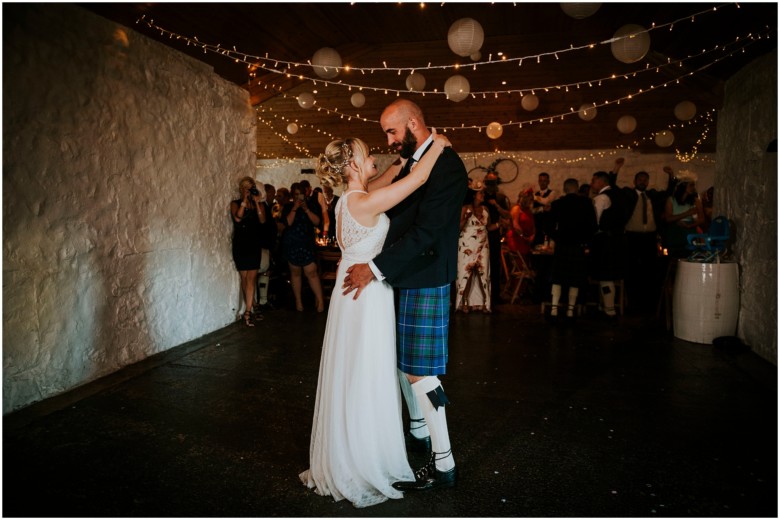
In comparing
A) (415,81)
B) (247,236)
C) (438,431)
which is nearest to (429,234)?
(438,431)

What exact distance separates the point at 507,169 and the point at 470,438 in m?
9.40

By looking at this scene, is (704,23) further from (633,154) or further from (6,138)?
(633,154)

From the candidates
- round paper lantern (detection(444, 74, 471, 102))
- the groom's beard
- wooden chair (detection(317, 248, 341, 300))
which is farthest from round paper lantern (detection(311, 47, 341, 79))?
the groom's beard

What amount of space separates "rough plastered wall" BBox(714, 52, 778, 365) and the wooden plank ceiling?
30 centimetres

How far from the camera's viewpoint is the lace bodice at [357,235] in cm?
227

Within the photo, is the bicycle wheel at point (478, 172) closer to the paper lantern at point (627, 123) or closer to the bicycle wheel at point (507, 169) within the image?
the bicycle wheel at point (507, 169)

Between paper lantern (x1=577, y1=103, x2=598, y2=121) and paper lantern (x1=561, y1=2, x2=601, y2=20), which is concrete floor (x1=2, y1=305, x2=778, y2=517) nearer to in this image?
paper lantern (x1=561, y1=2, x2=601, y2=20)

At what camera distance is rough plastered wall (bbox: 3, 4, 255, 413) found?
313cm

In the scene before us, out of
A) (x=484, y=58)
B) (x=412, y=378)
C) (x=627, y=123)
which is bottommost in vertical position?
(x=412, y=378)

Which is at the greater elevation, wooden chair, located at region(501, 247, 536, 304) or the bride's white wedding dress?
wooden chair, located at region(501, 247, 536, 304)

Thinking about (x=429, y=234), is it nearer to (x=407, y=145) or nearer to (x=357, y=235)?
(x=357, y=235)

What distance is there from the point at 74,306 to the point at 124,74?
182 centimetres

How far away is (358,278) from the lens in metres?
2.21

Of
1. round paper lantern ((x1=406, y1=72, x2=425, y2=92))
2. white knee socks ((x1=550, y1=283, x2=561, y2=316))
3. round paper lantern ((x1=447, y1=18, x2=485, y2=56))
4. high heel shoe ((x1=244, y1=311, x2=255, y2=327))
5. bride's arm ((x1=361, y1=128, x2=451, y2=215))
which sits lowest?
high heel shoe ((x1=244, y1=311, x2=255, y2=327))
